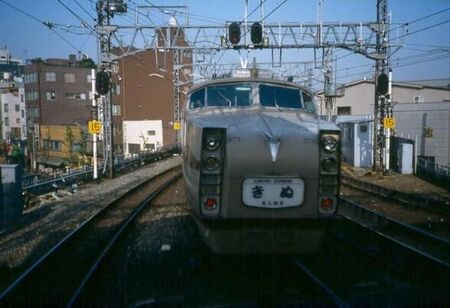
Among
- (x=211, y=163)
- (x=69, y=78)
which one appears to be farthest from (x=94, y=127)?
(x=69, y=78)

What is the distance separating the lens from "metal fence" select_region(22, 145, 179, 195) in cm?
1605

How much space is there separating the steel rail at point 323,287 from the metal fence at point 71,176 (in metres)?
10.8

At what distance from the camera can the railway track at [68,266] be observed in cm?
638

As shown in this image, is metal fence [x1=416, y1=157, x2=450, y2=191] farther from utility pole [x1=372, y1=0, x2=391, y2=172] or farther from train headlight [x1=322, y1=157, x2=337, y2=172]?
train headlight [x1=322, y1=157, x2=337, y2=172]

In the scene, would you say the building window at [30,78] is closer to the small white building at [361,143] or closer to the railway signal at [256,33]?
the railway signal at [256,33]

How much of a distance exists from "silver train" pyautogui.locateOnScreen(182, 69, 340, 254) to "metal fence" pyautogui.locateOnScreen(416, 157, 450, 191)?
43.4 ft

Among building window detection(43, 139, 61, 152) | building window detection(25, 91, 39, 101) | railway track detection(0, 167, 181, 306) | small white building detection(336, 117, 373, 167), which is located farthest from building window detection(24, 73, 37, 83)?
railway track detection(0, 167, 181, 306)

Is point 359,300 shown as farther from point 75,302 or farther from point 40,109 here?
point 40,109

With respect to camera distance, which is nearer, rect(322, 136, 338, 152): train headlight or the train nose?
the train nose

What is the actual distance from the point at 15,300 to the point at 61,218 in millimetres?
6194

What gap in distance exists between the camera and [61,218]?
1230 cm

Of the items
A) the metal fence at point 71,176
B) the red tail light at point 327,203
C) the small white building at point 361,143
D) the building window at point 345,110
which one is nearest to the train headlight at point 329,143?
the red tail light at point 327,203

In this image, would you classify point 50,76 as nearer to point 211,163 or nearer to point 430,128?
point 430,128

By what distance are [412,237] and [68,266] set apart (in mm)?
7291
